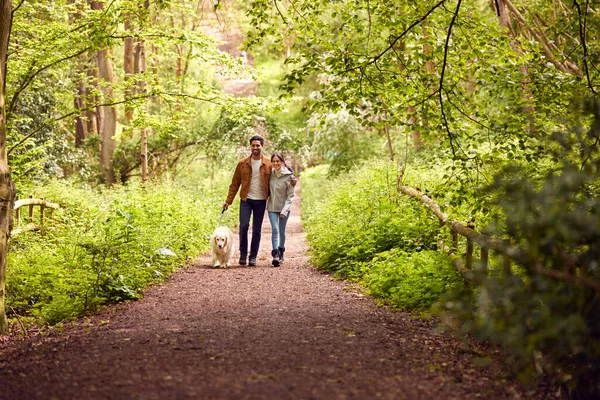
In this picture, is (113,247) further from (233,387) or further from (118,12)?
(233,387)

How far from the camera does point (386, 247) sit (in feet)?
34.6

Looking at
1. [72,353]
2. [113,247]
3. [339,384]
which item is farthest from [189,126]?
[339,384]

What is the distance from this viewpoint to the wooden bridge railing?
3615 millimetres

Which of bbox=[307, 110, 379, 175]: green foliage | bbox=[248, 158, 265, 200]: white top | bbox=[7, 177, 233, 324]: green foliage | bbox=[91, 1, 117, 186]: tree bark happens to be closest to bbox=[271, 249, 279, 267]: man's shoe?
bbox=[248, 158, 265, 200]: white top

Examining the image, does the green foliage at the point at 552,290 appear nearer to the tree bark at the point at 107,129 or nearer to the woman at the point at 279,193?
the woman at the point at 279,193

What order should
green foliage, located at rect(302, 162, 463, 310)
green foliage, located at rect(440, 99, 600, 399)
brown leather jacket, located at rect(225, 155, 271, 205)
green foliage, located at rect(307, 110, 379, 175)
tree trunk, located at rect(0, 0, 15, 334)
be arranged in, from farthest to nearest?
1. green foliage, located at rect(307, 110, 379, 175)
2. brown leather jacket, located at rect(225, 155, 271, 205)
3. green foliage, located at rect(302, 162, 463, 310)
4. tree trunk, located at rect(0, 0, 15, 334)
5. green foliage, located at rect(440, 99, 600, 399)

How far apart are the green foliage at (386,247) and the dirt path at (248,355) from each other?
0.43 metres

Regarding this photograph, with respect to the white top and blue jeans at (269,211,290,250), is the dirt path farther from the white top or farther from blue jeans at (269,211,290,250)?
the white top

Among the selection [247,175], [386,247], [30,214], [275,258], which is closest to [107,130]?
[30,214]

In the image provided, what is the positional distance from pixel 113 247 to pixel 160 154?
52.8 ft

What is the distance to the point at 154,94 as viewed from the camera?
38.3 feet

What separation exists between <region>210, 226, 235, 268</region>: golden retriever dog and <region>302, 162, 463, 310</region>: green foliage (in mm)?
1705

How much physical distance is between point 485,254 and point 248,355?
267cm

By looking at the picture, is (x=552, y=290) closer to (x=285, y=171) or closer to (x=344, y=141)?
(x=285, y=171)
